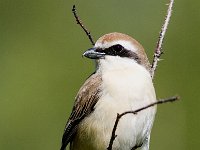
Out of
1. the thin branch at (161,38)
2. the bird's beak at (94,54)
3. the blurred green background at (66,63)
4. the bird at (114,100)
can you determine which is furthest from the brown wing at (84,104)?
the blurred green background at (66,63)

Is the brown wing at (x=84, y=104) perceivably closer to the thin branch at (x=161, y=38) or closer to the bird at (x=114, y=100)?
the bird at (x=114, y=100)

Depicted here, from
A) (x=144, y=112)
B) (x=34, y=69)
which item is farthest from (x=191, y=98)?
(x=144, y=112)

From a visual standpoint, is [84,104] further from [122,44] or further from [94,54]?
[122,44]

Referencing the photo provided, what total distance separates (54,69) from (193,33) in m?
2.21

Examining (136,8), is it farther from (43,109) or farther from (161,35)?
(161,35)

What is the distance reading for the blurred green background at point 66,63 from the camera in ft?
39.9

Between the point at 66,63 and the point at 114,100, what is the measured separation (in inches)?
213

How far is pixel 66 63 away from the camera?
1362cm

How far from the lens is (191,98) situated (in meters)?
12.2

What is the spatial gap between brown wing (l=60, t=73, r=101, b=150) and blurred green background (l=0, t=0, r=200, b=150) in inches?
120

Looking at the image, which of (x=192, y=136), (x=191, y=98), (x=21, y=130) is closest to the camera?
(x=192, y=136)

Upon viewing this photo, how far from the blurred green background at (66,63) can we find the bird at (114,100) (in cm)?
304

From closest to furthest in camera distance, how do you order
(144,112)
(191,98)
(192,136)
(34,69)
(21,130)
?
(144,112) → (192,136) → (191,98) → (21,130) → (34,69)

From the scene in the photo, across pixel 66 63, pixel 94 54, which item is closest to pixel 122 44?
pixel 94 54
